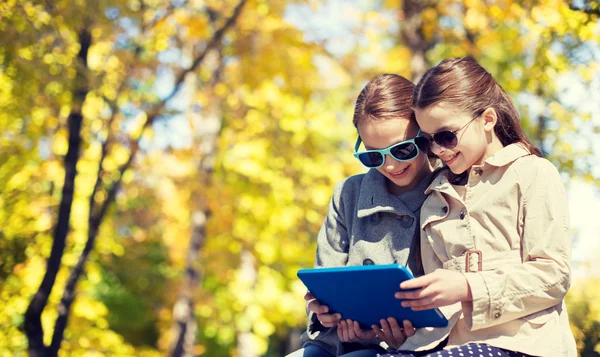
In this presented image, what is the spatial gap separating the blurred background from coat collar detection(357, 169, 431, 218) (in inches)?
67.3

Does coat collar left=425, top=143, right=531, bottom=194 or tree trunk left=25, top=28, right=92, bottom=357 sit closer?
coat collar left=425, top=143, right=531, bottom=194

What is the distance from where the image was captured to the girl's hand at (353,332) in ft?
7.45

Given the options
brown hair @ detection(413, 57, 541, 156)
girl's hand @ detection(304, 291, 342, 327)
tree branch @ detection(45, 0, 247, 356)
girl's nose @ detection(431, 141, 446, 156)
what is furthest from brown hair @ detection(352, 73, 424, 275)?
tree branch @ detection(45, 0, 247, 356)

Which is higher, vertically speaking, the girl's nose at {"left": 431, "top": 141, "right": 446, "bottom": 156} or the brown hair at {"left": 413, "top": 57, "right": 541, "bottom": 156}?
the brown hair at {"left": 413, "top": 57, "right": 541, "bottom": 156}

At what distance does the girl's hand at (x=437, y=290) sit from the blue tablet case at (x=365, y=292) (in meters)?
0.03

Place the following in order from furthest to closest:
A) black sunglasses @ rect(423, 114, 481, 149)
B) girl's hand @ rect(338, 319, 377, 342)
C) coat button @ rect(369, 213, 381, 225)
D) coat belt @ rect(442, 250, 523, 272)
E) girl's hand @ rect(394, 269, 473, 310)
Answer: coat button @ rect(369, 213, 381, 225) < girl's hand @ rect(338, 319, 377, 342) < black sunglasses @ rect(423, 114, 481, 149) < coat belt @ rect(442, 250, 523, 272) < girl's hand @ rect(394, 269, 473, 310)

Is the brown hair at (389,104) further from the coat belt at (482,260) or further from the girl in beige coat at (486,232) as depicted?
the coat belt at (482,260)

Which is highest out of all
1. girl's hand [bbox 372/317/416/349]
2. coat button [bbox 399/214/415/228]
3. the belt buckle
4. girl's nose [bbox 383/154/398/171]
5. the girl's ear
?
the girl's ear

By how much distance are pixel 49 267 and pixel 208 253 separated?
574 centimetres

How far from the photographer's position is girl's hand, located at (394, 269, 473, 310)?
6.17 ft

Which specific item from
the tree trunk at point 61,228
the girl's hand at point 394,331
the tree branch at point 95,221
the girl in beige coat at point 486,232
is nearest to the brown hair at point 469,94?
the girl in beige coat at point 486,232

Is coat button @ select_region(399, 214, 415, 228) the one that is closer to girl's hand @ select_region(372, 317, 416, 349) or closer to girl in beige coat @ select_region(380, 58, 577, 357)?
girl in beige coat @ select_region(380, 58, 577, 357)

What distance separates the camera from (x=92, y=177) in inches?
324

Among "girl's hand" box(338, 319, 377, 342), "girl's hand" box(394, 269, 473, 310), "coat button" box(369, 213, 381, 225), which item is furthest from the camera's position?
"coat button" box(369, 213, 381, 225)
